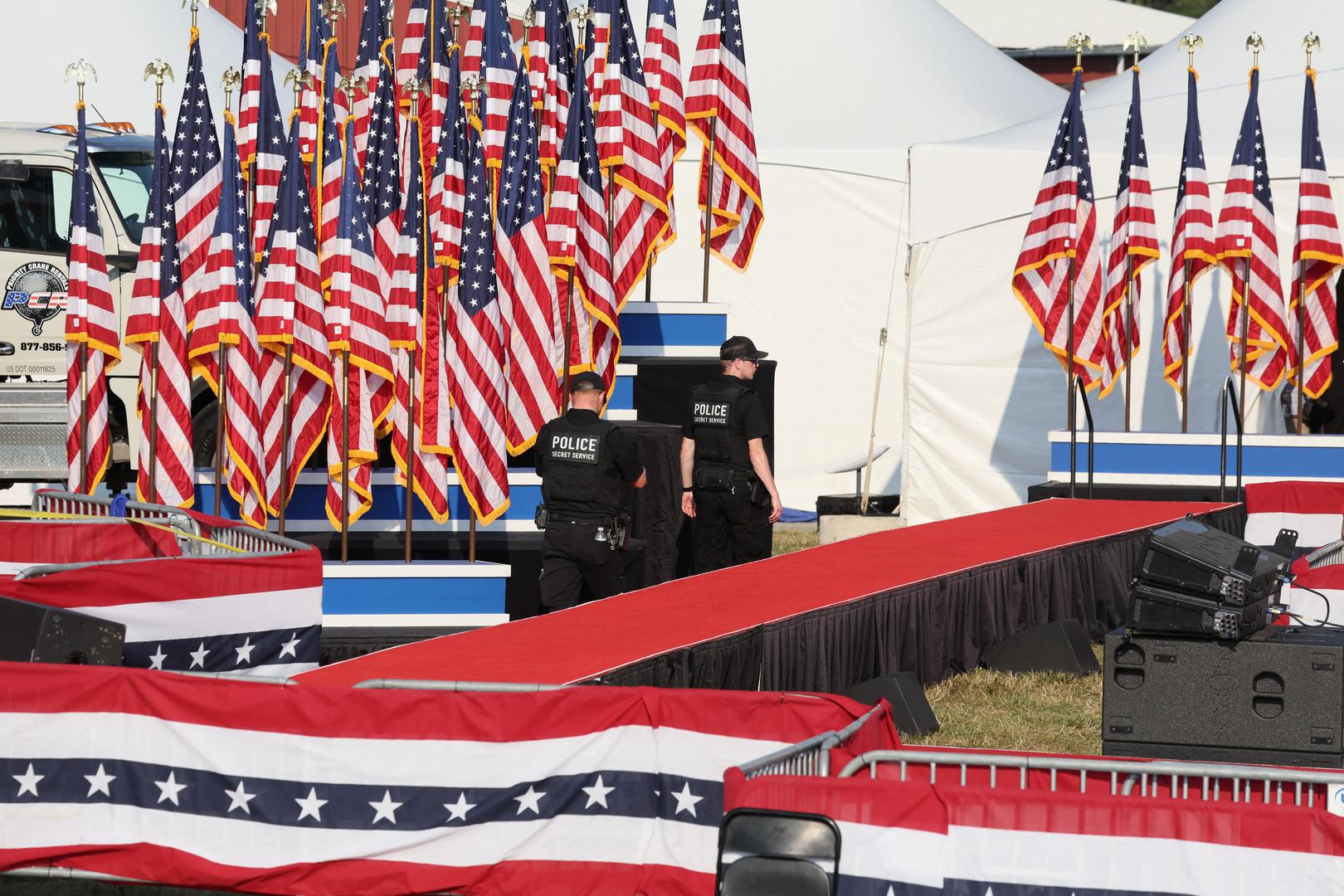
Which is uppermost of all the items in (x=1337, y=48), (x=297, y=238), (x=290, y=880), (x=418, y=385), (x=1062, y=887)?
(x=1337, y=48)

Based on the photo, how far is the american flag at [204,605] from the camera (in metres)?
7.11

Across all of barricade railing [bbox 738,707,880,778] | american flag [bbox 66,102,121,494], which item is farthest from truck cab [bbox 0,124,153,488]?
barricade railing [bbox 738,707,880,778]

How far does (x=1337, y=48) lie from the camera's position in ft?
57.3

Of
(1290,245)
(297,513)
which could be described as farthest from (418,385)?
(1290,245)

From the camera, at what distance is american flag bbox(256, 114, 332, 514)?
10531mm

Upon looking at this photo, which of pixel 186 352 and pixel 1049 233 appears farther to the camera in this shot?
pixel 1049 233

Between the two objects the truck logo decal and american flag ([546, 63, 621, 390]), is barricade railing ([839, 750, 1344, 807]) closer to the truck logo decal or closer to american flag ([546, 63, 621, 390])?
american flag ([546, 63, 621, 390])

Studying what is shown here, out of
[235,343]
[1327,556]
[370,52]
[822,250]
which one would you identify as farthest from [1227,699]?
[822,250]

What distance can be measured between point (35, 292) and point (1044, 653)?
313 inches

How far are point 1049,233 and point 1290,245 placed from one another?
9.55ft

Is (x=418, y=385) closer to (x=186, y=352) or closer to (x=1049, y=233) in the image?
(x=186, y=352)

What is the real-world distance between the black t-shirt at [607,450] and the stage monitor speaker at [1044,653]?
2471 millimetres

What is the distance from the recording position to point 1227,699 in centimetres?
626

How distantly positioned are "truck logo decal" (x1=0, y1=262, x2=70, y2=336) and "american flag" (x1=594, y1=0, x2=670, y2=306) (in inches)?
165
